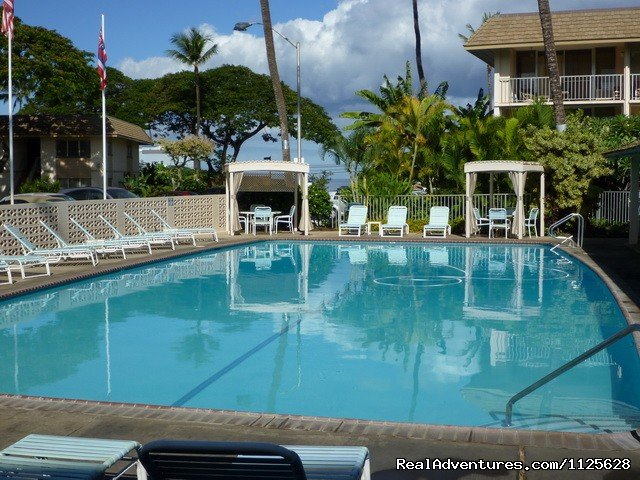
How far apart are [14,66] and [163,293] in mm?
24073

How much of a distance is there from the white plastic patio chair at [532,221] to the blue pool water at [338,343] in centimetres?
612

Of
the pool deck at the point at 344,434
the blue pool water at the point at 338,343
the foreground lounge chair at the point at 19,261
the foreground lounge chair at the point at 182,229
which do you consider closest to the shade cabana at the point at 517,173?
the blue pool water at the point at 338,343

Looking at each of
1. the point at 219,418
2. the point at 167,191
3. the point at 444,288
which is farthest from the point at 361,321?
the point at 167,191

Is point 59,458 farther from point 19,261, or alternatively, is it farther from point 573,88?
point 573,88

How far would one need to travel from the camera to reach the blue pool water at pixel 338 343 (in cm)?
756

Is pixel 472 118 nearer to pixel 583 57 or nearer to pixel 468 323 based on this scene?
pixel 583 57

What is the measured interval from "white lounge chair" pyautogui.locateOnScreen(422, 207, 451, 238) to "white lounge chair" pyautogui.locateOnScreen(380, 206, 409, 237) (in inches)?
28.2

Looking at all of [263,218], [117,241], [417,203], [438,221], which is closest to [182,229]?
[117,241]

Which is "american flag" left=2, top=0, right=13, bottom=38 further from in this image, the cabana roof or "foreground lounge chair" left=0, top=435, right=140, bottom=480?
"foreground lounge chair" left=0, top=435, right=140, bottom=480

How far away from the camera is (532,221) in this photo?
79.0 ft

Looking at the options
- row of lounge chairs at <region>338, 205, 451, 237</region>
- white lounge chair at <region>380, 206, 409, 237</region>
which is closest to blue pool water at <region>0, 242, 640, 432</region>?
row of lounge chairs at <region>338, 205, 451, 237</region>

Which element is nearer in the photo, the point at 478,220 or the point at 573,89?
the point at 478,220

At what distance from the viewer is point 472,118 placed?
27.7m

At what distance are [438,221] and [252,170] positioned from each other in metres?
6.09
